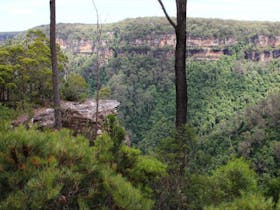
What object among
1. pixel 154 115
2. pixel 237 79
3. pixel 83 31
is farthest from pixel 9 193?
pixel 83 31

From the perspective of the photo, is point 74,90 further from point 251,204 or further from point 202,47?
point 202,47

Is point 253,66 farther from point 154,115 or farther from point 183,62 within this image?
point 183,62

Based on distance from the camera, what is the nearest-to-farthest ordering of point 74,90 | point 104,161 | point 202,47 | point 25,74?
1. point 104,161
2. point 25,74
3. point 74,90
4. point 202,47

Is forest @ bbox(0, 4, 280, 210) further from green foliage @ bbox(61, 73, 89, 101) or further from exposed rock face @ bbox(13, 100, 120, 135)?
exposed rock face @ bbox(13, 100, 120, 135)

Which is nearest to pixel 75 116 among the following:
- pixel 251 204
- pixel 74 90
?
pixel 74 90

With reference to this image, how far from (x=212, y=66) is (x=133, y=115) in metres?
17.4

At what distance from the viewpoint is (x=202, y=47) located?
6350 centimetres

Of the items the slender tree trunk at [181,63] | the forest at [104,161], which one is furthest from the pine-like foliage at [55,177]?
the slender tree trunk at [181,63]

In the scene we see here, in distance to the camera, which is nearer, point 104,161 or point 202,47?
point 104,161

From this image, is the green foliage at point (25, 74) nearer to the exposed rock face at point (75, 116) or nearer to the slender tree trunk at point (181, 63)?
the exposed rock face at point (75, 116)

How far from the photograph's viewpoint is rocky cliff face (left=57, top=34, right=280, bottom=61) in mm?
62281

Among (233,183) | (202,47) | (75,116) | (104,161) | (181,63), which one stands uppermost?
(202,47)

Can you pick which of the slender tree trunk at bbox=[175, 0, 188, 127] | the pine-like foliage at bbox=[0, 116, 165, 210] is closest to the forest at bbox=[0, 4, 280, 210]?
the pine-like foliage at bbox=[0, 116, 165, 210]

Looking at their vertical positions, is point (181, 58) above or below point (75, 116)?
above
